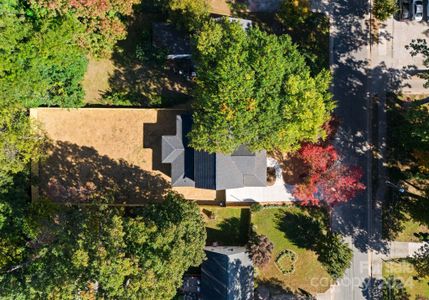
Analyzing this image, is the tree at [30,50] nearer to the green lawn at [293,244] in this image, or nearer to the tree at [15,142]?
the tree at [15,142]

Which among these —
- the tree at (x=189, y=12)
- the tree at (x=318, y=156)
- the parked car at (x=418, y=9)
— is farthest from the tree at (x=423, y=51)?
the tree at (x=189, y=12)

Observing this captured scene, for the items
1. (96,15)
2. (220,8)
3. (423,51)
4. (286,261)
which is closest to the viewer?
(96,15)

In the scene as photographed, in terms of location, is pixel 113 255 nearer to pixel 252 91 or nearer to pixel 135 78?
pixel 252 91

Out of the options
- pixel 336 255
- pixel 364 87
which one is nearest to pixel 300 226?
pixel 336 255

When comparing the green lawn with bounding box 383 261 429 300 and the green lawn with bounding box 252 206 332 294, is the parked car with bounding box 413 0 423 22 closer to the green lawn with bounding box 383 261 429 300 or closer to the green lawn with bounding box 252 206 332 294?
the green lawn with bounding box 252 206 332 294

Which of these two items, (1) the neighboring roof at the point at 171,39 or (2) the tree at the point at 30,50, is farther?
(1) the neighboring roof at the point at 171,39

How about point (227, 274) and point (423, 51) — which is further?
point (227, 274)
